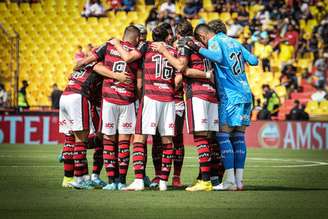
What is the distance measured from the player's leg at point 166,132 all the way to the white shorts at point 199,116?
24 cm

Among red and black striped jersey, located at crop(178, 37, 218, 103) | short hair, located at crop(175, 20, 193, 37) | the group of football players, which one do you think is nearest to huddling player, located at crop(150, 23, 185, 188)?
the group of football players

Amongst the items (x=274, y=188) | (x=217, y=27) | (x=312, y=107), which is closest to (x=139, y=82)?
(x=217, y=27)

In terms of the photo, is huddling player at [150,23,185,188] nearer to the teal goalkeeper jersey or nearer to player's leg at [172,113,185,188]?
player's leg at [172,113,185,188]

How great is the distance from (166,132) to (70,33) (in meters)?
25.4

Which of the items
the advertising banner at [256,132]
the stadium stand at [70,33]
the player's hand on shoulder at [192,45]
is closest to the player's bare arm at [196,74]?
Answer: the player's hand on shoulder at [192,45]

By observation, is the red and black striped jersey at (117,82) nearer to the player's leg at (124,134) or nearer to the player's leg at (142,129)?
the player's leg at (124,134)

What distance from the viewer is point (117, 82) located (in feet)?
40.5

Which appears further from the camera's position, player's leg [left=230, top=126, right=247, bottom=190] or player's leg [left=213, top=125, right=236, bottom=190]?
player's leg [left=230, top=126, right=247, bottom=190]

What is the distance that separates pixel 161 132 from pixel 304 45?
23760 mm

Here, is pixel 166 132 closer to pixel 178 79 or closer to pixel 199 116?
pixel 199 116

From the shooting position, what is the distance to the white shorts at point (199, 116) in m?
12.2

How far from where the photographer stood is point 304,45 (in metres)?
35.2

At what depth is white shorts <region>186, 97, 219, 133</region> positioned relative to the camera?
12219 mm

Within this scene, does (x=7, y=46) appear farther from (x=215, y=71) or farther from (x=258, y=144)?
(x=215, y=71)
